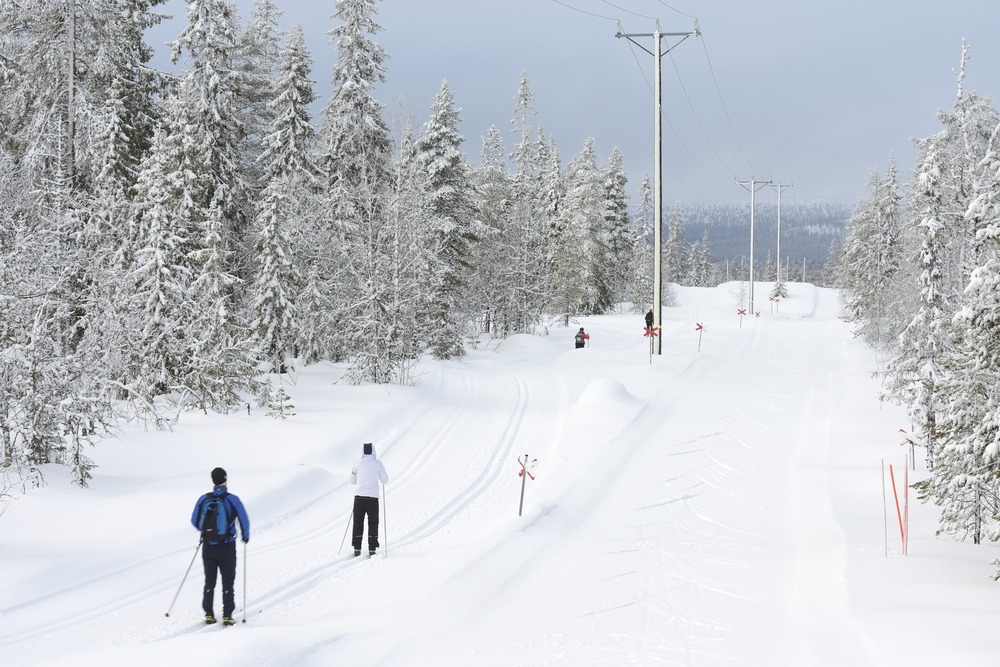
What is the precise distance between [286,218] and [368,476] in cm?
1634

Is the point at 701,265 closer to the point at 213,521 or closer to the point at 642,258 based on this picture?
the point at 642,258

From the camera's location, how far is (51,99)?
22500 mm

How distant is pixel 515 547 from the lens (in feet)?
38.7

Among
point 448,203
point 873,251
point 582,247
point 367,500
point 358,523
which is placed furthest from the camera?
A: point 582,247

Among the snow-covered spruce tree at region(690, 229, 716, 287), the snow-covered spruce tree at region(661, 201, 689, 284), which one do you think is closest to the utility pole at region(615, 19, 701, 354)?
the snow-covered spruce tree at region(661, 201, 689, 284)

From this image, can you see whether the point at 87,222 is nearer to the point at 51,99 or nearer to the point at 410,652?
the point at 51,99

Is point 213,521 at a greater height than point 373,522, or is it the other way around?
point 213,521

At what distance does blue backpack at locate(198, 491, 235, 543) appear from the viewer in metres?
8.89

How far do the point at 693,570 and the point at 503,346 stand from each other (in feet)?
94.3

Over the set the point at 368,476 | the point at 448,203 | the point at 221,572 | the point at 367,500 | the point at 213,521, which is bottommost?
the point at 221,572

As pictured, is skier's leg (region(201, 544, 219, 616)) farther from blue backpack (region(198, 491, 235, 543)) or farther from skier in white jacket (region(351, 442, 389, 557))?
skier in white jacket (region(351, 442, 389, 557))

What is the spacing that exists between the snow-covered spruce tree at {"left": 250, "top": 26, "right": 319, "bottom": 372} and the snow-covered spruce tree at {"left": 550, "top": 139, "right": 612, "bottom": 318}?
26282 mm

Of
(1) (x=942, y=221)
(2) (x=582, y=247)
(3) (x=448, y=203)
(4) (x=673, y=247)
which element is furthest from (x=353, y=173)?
(4) (x=673, y=247)

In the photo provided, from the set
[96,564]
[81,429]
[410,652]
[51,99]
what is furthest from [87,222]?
[410,652]
